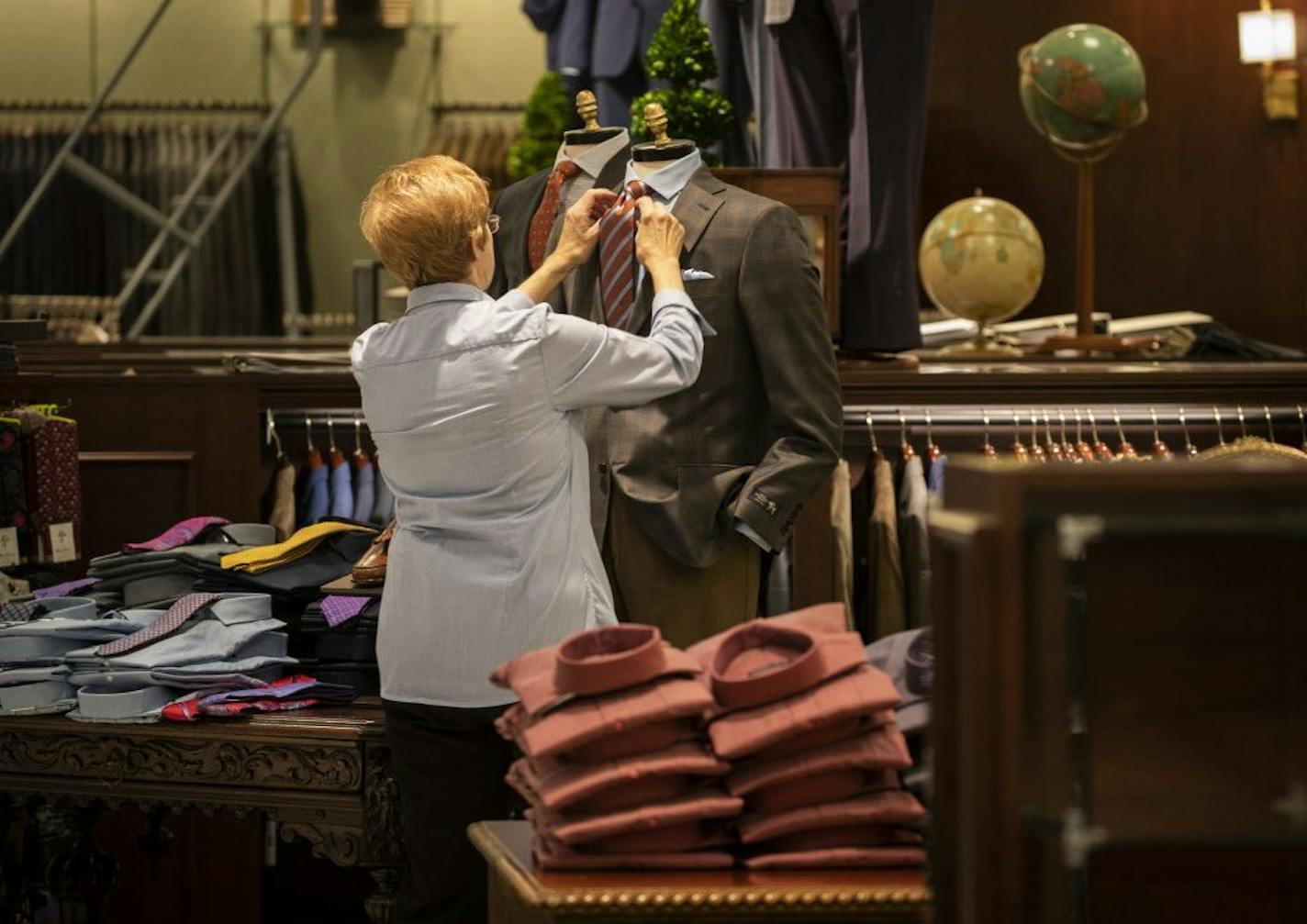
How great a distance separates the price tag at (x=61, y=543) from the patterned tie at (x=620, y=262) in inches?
52.2

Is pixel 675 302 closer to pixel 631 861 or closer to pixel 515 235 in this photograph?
pixel 515 235

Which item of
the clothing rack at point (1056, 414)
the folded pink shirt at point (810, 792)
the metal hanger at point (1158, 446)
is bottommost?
the folded pink shirt at point (810, 792)

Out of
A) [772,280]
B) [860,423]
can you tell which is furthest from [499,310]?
[860,423]

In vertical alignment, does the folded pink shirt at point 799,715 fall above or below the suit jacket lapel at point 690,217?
below

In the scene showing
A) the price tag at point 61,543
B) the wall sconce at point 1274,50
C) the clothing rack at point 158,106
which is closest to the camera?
the price tag at point 61,543

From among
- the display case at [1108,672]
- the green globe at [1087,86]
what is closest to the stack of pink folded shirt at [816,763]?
the display case at [1108,672]

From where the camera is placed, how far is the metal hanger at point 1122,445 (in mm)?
4479

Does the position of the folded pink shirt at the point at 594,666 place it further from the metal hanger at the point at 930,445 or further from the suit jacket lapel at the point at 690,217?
the metal hanger at the point at 930,445

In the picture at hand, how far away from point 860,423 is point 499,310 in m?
1.86

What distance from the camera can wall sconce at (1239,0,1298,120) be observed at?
7910mm

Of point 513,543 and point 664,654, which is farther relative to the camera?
point 513,543

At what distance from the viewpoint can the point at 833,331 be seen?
4773mm

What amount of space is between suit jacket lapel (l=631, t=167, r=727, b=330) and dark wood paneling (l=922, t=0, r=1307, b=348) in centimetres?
516

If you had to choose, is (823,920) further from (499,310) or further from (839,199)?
(839,199)
